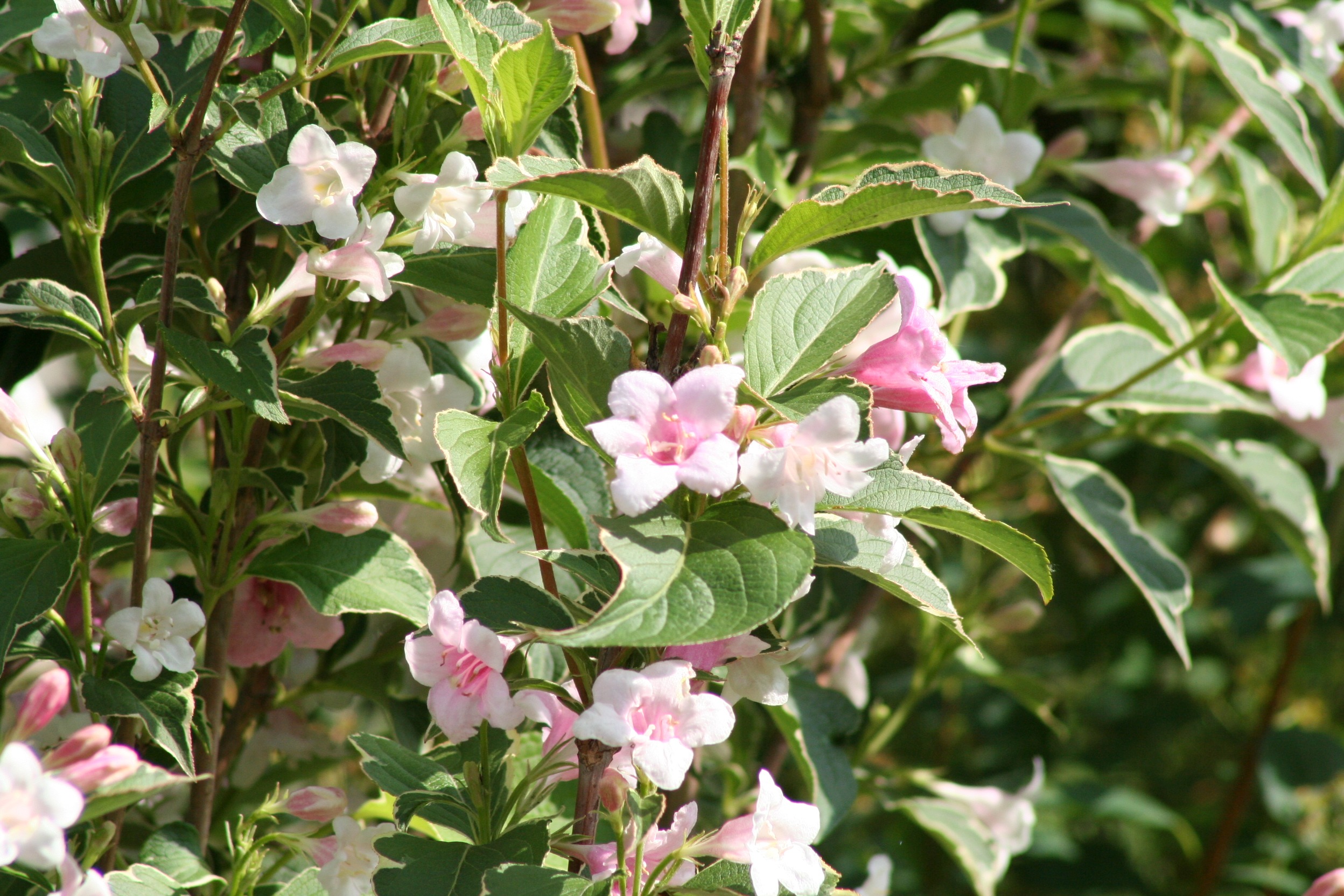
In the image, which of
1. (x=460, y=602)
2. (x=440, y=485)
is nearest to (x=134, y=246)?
(x=440, y=485)

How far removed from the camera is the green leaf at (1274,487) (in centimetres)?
126

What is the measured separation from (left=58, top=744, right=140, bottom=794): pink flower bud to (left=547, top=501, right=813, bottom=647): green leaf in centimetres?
21

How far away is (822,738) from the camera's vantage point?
41.0 inches

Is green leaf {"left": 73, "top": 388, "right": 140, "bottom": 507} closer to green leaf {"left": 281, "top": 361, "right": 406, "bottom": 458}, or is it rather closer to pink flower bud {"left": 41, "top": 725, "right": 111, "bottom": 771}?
green leaf {"left": 281, "top": 361, "right": 406, "bottom": 458}

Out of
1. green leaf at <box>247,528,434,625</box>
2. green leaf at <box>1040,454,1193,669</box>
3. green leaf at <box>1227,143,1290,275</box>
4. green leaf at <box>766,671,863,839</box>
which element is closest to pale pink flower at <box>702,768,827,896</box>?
green leaf at <box>247,528,434,625</box>

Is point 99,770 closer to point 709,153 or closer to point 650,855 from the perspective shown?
point 650,855

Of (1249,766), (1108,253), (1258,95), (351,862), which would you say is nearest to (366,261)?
(351,862)

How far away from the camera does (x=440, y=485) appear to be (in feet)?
2.89

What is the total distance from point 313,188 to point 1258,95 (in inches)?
37.6

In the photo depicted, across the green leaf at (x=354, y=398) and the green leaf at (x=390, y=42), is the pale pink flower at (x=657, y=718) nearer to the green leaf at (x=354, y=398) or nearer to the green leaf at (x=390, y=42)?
the green leaf at (x=354, y=398)

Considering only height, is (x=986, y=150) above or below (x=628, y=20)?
below

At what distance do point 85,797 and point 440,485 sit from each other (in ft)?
1.25

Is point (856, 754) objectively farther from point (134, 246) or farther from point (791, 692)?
point (134, 246)

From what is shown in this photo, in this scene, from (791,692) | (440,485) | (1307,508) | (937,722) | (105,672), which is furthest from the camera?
(937,722)
